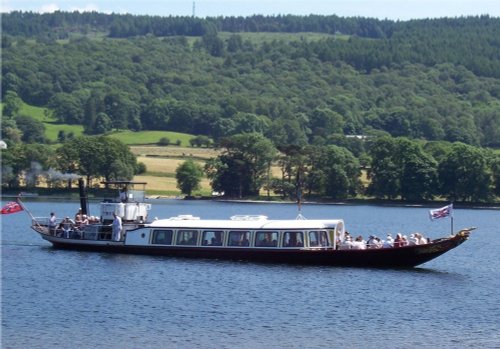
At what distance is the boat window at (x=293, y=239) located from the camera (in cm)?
8312

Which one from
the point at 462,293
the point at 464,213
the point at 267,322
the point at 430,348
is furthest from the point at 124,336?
the point at 464,213

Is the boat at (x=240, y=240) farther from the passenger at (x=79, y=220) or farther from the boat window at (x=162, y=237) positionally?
the passenger at (x=79, y=220)

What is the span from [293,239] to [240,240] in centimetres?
418

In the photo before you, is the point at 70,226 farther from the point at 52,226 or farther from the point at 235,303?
the point at 235,303

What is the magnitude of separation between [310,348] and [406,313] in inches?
482

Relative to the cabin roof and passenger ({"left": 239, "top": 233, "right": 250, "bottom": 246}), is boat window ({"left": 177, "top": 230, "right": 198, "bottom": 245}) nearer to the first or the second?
the cabin roof

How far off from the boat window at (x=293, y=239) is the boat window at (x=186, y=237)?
7.26 metres

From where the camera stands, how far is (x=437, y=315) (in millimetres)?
65750

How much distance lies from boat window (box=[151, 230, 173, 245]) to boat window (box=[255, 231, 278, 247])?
23.3 ft

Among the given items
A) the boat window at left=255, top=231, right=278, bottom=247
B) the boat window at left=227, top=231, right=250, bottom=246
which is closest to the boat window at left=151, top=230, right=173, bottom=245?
the boat window at left=227, top=231, right=250, bottom=246

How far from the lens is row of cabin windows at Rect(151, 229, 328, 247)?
82.9m

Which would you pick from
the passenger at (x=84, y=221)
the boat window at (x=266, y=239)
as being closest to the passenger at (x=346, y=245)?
the boat window at (x=266, y=239)

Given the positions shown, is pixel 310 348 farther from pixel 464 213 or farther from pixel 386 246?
pixel 464 213

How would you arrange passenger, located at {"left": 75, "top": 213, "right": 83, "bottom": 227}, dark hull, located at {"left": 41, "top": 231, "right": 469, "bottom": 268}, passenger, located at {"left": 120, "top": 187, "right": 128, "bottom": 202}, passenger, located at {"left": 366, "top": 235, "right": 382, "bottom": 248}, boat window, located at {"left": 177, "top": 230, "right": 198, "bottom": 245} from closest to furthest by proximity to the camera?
dark hull, located at {"left": 41, "top": 231, "right": 469, "bottom": 268}, passenger, located at {"left": 366, "top": 235, "right": 382, "bottom": 248}, boat window, located at {"left": 177, "top": 230, "right": 198, "bottom": 245}, passenger, located at {"left": 120, "top": 187, "right": 128, "bottom": 202}, passenger, located at {"left": 75, "top": 213, "right": 83, "bottom": 227}
